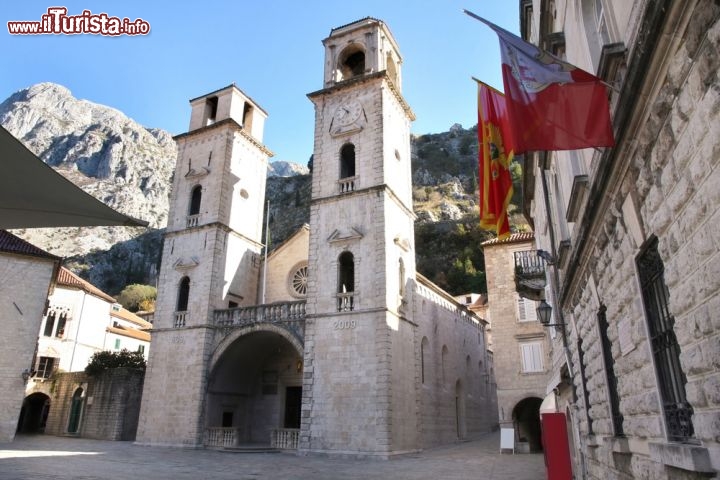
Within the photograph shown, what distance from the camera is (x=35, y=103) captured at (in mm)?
109250

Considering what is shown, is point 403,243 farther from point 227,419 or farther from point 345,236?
point 227,419

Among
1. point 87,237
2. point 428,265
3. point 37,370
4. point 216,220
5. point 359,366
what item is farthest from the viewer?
point 87,237

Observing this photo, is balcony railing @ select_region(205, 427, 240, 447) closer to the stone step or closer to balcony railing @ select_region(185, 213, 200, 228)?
the stone step

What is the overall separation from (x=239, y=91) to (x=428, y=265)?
128 ft

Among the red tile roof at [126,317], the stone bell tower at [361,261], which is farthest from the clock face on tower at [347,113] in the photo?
the red tile roof at [126,317]

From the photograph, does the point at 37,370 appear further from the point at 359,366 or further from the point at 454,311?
the point at 454,311

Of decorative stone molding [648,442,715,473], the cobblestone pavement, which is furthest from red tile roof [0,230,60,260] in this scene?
decorative stone molding [648,442,715,473]

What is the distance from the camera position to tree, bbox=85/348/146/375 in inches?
1035

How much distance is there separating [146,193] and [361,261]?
79302 mm

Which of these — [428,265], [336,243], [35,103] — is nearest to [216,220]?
[336,243]

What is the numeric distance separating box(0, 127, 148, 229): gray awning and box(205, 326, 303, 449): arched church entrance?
14403mm

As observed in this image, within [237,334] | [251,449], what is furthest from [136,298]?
[251,449]

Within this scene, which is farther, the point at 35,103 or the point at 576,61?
the point at 35,103

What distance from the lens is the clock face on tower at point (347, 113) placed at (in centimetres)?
2114
